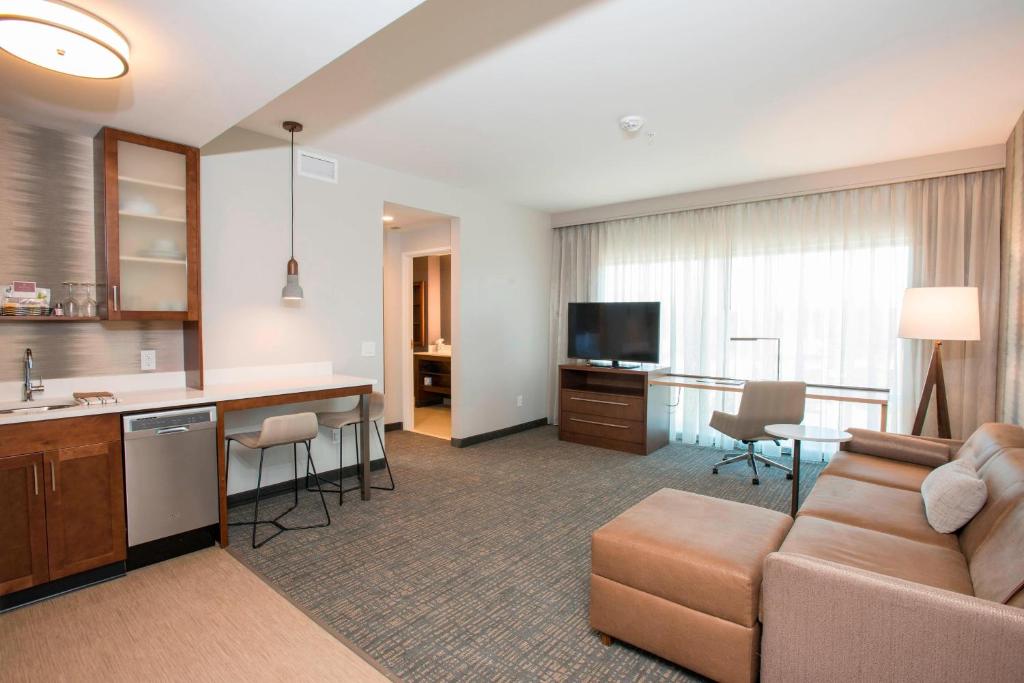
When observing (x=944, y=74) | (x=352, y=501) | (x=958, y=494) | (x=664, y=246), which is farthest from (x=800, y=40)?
(x=352, y=501)

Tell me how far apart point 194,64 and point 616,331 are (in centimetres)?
426

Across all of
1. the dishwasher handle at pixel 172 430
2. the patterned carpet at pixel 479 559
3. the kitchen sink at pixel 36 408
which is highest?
the kitchen sink at pixel 36 408

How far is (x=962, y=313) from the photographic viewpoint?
10.9 ft

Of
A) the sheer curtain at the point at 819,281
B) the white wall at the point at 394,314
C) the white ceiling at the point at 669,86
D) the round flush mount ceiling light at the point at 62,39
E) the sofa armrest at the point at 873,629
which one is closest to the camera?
the sofa armrest at the point at 873,629

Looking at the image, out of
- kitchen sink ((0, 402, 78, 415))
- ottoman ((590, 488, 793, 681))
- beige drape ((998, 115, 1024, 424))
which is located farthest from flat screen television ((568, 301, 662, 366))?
kitchen sink ((0, 402, 78, 415))

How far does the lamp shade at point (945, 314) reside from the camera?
3.32 metres

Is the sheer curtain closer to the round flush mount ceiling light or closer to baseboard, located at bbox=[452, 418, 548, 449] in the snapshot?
baseboard, located at bbox=[452, 418, 548, 449]

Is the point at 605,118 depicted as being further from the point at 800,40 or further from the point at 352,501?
the point at 352,501

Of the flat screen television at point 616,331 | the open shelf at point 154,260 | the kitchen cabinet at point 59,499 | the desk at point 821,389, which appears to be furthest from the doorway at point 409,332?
the kitchen cabinet at point 59,499

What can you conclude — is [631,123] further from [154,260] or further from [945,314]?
[154,260]

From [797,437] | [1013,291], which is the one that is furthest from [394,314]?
[1013,291]

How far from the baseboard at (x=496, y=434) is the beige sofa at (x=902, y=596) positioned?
3478 mm

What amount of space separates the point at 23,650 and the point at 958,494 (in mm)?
3851

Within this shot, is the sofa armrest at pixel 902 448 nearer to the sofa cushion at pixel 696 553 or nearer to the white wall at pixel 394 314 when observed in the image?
the sofa cushion at pixel 696 553
